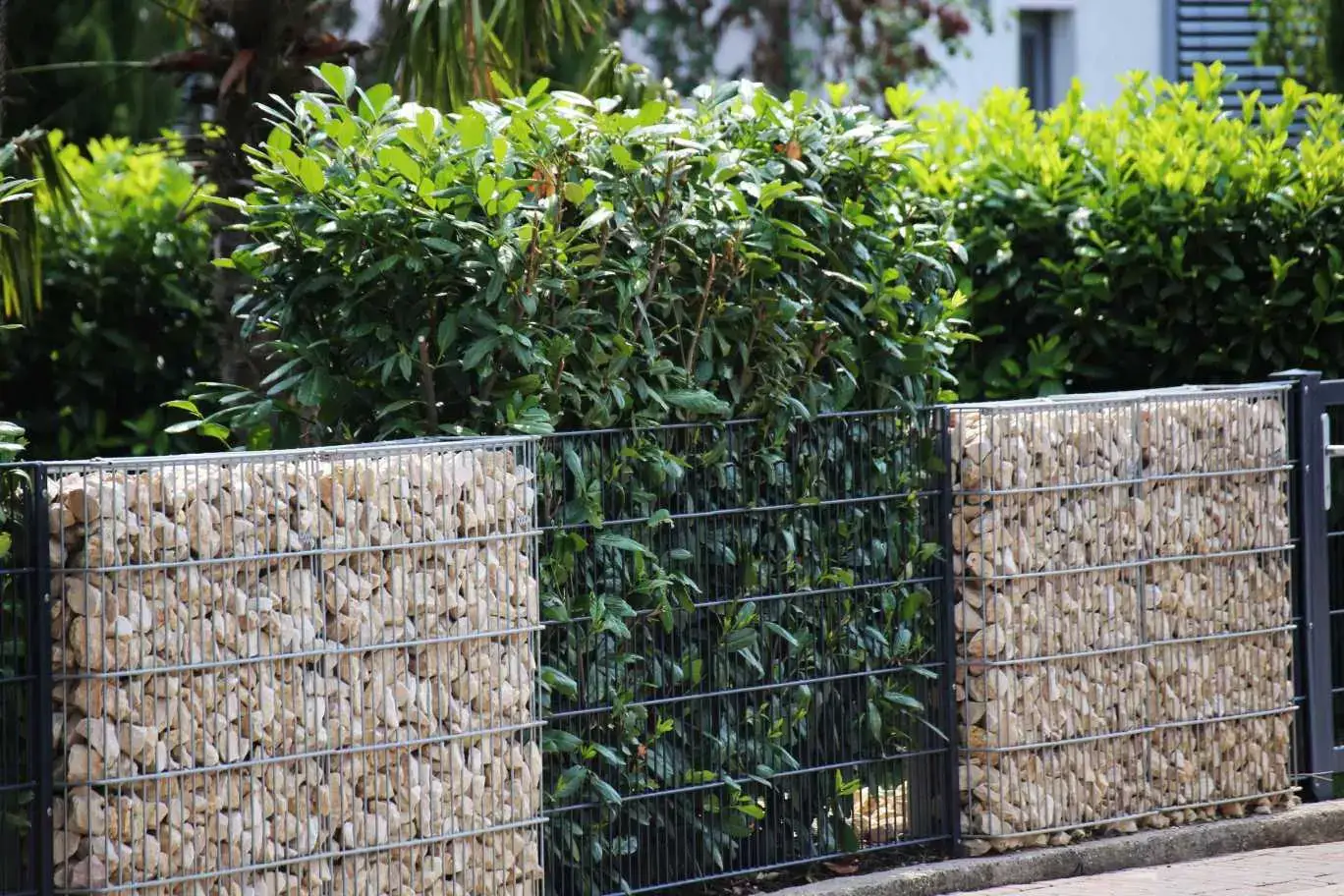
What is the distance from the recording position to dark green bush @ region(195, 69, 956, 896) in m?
5.17

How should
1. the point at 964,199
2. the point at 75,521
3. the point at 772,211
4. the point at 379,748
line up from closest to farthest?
the point at 75,521, the point at 379,748, the point at 772,211, the point at 964,199

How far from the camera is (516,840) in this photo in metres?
5.02

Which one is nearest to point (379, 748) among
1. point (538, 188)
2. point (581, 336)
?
point (581, 336)

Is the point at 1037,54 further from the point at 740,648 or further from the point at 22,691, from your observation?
the point at 22,691

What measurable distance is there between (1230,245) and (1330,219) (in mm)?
417

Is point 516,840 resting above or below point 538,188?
below

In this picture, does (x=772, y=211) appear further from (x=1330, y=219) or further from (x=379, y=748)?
(x=1330, y=219)

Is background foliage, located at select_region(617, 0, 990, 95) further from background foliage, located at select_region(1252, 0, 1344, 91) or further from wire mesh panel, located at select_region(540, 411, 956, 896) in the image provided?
wire mesh panel, located at select_region(540, 411, 956, 896)


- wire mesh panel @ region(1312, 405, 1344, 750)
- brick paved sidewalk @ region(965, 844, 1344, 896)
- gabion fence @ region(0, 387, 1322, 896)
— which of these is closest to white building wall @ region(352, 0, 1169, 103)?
wire mesh panel @ region(1312, 405, 1344, 750)

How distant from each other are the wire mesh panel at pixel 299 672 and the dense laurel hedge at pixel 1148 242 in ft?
10.9

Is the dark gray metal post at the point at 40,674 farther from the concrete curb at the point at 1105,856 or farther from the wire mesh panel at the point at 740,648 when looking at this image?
the concrete curb at the point at 1105,856

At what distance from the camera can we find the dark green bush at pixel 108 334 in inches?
386

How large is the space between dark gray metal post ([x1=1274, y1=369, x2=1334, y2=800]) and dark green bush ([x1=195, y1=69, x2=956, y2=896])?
5.11 feet

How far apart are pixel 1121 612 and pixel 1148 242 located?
7.63ft
